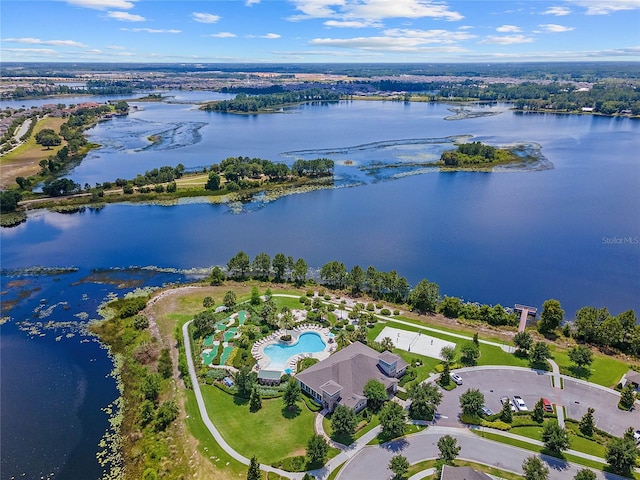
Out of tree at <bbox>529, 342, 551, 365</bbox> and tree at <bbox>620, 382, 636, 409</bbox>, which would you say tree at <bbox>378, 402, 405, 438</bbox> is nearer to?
tree at <bbox>529, 342, 551, 365</bbox>

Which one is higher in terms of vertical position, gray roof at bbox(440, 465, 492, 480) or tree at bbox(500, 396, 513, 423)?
gray roof at bbox(440, 465, 492, 480)

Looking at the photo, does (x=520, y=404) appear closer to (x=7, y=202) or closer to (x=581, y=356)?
(x=581, y=356)

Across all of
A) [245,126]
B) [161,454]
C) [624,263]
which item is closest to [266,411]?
[161,454]

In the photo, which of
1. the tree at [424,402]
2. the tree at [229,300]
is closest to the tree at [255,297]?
the tree at [229,300]

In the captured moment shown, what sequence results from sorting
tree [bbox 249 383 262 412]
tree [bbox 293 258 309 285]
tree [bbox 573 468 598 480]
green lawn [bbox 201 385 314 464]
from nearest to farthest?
tree [bbox 573 468 598 480] < green lawn [bbox 201 385 314 464] < tree [bbox 249 383 262 412] < tree [bbox 293 258 309 285]

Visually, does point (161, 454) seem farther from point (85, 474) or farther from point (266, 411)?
point (266, 411)

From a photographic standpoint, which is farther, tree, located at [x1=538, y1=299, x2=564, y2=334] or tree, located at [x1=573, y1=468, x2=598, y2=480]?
tree, located at [x1=538, y1=299, x2=564, y2=334]

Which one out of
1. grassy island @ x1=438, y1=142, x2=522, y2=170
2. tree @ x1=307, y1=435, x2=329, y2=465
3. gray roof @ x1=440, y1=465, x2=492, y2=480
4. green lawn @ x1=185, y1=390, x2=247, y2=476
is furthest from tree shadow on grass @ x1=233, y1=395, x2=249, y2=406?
grassy island @ x1=438, y1=142, x2=522, y2=170

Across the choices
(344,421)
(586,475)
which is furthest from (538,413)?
(344,421)

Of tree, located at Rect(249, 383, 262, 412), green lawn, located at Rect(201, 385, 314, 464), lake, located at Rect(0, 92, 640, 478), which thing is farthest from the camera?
lake, located at Rect(0, 92, 640, 478)
